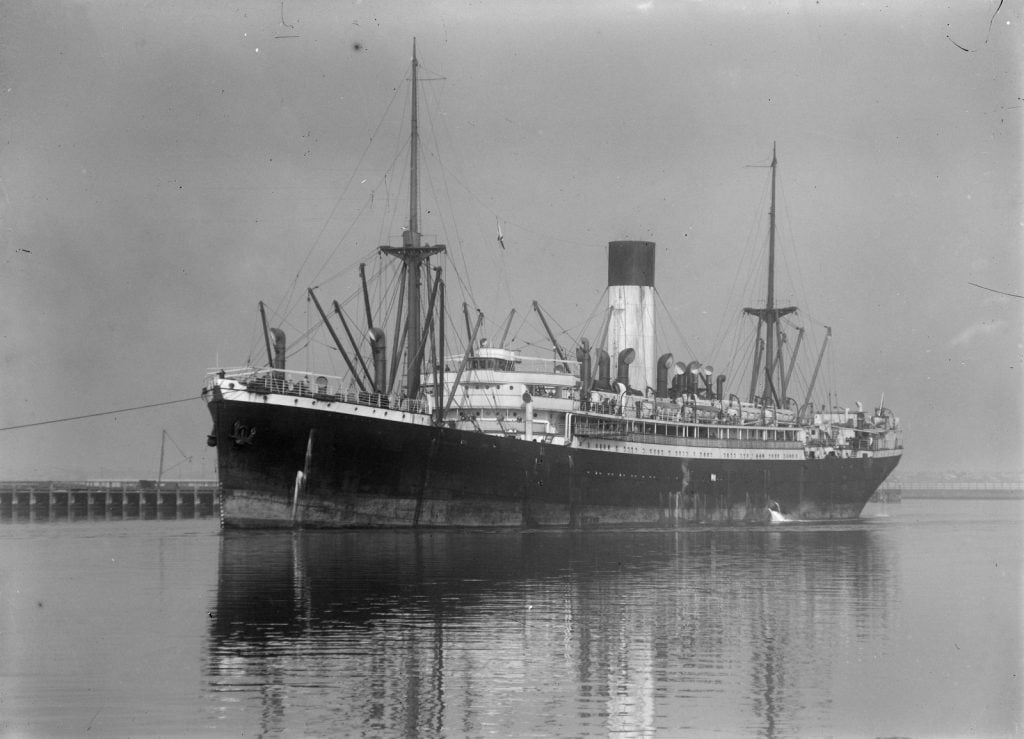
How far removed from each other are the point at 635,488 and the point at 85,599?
36.4 metres

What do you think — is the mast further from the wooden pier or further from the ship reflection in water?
the wooden pier

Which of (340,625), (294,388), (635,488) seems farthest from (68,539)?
(340,625)

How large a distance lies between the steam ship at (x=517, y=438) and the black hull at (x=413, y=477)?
64 mm

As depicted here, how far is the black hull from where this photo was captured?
50344 millimetres

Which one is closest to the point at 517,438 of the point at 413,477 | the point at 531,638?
the point at 413,477

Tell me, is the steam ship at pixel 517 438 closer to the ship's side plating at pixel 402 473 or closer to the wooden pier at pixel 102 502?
the ship's side plating at pixel 402 473

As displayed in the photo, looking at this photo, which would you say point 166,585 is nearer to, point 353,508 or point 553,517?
point 353,508

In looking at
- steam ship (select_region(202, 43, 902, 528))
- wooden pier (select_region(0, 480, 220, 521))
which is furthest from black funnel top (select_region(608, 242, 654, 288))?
wooden pier (select_region(0, 480, 220, 521))

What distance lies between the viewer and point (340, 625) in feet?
87.7

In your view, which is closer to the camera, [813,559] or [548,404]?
[813,559]

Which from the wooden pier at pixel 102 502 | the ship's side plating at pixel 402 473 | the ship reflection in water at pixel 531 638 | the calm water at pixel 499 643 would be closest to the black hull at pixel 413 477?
the ship's side plating at pixel 402 473

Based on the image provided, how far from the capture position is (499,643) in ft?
81.4

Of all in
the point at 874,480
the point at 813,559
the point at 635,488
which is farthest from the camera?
the point at 874,480

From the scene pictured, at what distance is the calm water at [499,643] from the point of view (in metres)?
18.9
